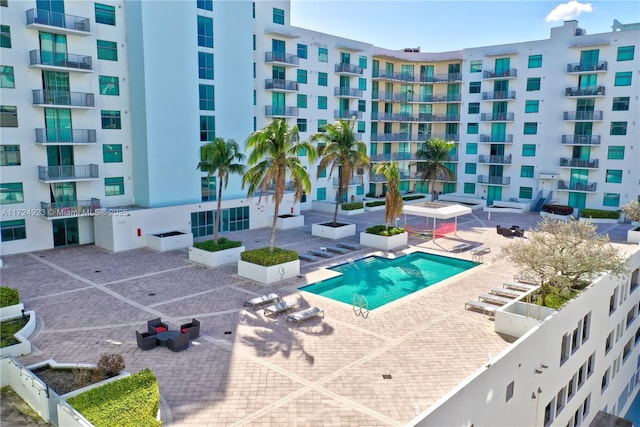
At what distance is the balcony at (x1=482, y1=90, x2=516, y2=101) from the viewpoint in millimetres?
48875

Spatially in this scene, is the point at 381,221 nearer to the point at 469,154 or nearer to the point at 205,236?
the point at 205,236

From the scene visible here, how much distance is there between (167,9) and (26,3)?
7973mm

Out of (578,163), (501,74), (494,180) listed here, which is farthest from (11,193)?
(578,163)

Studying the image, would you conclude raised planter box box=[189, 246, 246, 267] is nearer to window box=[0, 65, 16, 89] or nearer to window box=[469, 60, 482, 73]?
window box=[0, 65, 16, 89]

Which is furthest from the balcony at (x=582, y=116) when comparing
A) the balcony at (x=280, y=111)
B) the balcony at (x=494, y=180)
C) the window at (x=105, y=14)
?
the window at (x=105, y=14)

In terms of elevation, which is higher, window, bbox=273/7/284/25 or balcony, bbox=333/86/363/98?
window, bbox=273/7/284/25

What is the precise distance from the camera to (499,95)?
49469 millimetres

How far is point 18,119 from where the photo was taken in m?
27.8

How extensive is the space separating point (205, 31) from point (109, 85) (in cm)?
764

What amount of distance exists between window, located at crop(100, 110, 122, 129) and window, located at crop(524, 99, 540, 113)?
37774mm

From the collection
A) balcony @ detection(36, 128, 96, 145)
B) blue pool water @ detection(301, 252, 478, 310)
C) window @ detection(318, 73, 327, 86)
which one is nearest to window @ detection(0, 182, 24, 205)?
balcony @ detection(36, 128, 96, 145)

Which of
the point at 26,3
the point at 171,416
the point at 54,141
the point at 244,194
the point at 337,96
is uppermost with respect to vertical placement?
the point at 26,3

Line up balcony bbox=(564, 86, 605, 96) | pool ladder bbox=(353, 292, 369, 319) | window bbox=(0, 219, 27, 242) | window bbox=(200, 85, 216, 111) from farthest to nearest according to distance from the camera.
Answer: balcony bbox=(564, 86, 605, 96)
window bbox=(200, 85, 216, 111)
window bbox=(0, 219, 27, 242)
pool ladder bbox=(353, 292, 369, 319)

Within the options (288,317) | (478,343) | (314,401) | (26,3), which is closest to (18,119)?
(26,3)
